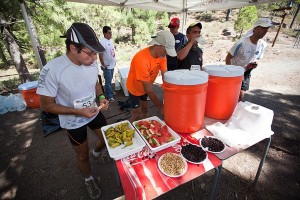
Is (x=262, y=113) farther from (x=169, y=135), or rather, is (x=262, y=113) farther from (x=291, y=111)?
(x=291, y=111)

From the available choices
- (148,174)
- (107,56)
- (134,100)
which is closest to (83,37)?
(148,174)

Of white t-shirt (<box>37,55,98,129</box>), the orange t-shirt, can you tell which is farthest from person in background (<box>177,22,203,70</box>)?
white t-shirt (<box>37,55,98,129</box>)

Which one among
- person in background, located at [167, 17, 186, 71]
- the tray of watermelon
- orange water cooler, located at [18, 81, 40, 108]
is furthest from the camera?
orange water cooler, located at [18, 81, 40, 108]

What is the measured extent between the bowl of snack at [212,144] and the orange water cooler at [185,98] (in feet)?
0.54

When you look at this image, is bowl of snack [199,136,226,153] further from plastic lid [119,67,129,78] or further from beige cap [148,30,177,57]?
plastic lid [119,67,129,78]

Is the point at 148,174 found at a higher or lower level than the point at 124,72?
higher

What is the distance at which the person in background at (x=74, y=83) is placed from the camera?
5.07 feet

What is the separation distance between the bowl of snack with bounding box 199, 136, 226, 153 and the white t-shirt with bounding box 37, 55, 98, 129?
1394 mm

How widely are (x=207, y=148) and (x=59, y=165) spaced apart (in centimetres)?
291

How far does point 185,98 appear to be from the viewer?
4.94ft

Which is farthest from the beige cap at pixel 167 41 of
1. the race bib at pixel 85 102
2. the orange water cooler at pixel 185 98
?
the race bib at pixel 85 102

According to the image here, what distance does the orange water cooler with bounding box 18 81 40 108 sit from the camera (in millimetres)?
5039

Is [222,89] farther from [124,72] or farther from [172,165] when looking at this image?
[124,72]

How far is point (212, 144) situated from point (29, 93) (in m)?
5.65
